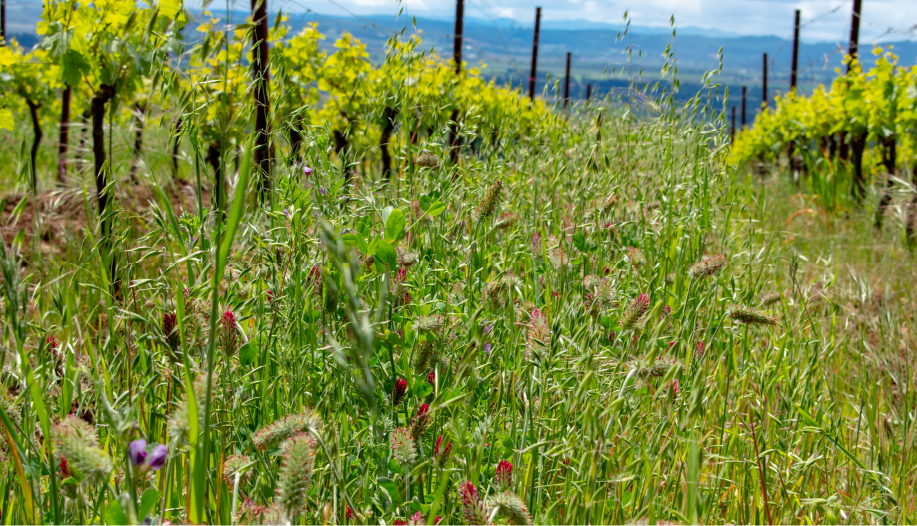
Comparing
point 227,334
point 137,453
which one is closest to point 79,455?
point 137,453

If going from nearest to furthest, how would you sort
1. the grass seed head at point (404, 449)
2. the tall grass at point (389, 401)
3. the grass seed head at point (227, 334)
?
the tall grass at point (389, 401)
the grass seed head at point (404, 449)
the grass seed head at point (227, 334)

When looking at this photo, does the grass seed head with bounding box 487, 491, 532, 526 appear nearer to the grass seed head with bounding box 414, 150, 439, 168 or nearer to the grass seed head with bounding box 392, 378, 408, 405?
the grass seed head with bounding box 392, 378, 408, 405

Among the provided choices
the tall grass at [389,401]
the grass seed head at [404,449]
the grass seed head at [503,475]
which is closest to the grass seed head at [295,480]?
the tall grass at [389,401]

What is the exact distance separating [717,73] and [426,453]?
4.85ft

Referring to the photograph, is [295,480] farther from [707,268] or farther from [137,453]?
[707,268]

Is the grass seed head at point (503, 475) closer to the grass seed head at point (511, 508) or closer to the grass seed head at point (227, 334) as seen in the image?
the grass seed head at point (511, 508)

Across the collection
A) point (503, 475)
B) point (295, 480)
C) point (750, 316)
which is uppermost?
point (750, 316)

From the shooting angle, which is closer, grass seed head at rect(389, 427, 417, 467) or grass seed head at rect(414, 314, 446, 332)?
grass seed head at rect(389, 427, 417, 467)

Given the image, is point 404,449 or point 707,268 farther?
point 707,268

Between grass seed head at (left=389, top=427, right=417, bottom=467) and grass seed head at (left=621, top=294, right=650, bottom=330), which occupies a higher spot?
grass seed head at (left=621, top=294, right=650, bottom=330)

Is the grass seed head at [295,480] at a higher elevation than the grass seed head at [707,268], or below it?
below

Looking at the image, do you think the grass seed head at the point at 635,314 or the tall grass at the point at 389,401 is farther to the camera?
the grass seed head at the point at 635,314

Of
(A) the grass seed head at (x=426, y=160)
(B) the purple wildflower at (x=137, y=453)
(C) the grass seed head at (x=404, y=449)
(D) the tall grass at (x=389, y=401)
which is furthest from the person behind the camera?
(A) the grass seed head at (x=426, y=160)

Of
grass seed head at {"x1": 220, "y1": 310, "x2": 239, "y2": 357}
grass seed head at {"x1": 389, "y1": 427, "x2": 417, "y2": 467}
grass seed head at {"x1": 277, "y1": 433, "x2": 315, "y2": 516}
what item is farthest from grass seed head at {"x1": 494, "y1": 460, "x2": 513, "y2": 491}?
grass seed head at {"x1": 220, "y1": 310, "x2": 239, "y2": 357}
